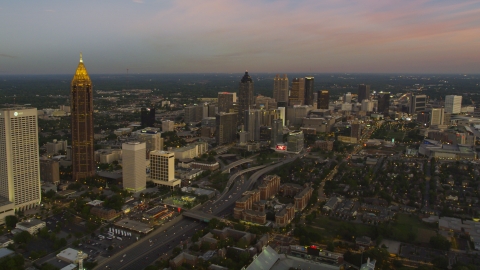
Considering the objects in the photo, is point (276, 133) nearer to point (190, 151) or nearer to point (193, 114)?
point (190, 151)

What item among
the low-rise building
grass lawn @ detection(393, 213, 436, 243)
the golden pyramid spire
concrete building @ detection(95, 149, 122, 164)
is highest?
the golden pyramid spire

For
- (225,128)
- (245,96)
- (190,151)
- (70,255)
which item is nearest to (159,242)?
(70,255)

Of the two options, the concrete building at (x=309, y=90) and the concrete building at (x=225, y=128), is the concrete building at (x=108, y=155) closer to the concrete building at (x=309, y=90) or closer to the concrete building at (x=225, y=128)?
the concrete building at (x=225, y=128)

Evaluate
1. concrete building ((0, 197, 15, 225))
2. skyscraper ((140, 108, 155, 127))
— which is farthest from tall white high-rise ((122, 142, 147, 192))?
skyscraper ((140, 108, 155, 127))

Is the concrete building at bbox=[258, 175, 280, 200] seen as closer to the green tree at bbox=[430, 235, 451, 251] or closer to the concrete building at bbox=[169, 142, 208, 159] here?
the green tree at bbox=[430, 235, 451, 251]

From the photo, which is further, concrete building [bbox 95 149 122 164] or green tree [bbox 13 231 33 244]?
concrete building [bbox 95 149 122 164]

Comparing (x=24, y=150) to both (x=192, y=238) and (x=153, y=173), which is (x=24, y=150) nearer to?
(x=153, y=173)

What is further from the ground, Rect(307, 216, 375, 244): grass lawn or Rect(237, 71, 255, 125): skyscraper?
Rect(237, 71, 255, 125): skyscraper

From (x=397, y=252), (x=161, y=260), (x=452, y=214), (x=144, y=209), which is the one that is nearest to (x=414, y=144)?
(x=452, y=214)
